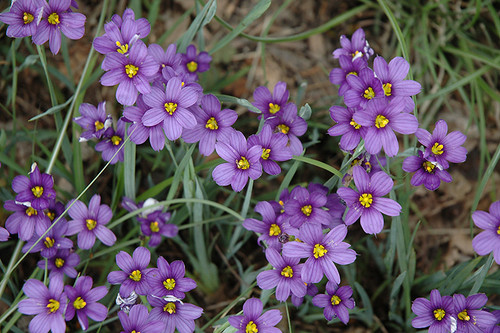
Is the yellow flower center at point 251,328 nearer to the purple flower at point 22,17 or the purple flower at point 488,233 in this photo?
the purple flower at point 488,233

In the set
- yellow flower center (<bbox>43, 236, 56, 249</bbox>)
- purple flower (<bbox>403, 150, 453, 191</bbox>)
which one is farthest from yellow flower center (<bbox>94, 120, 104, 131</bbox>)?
purple flower (<bbox>403, 150, 453, 191</bbox>)

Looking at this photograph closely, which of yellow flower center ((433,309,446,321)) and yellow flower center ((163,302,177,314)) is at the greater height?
yellow flower center ((433,309,446,321))

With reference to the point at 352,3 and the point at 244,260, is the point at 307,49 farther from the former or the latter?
the point at 244,260

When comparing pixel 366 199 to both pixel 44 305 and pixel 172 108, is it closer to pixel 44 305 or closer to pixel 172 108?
pixel 172 108

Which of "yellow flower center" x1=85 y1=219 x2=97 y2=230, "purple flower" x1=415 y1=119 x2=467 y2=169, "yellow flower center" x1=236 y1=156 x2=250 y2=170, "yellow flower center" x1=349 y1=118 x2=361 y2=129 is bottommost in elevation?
"yellow flower center" x1=85 y1=219 x2=97 y2=230

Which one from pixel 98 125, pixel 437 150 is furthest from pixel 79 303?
pixel 437 150

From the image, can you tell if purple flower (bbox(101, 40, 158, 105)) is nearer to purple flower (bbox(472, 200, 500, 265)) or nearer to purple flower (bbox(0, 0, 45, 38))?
purple flower (bbox(0, 0, 45, 38))

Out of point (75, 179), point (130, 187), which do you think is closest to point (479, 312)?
point (130, 187)
